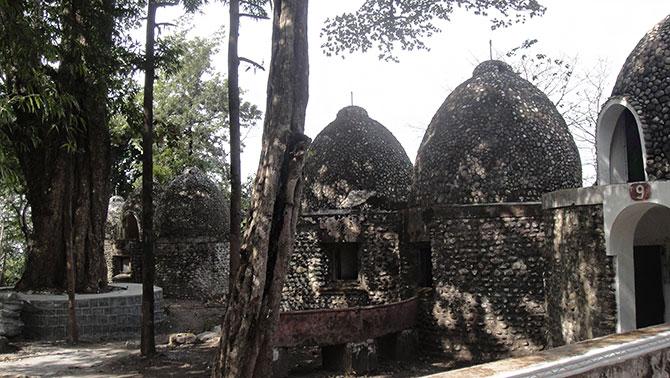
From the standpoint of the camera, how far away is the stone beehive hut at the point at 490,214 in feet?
34.5

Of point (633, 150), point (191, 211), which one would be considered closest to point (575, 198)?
point (633, 150)

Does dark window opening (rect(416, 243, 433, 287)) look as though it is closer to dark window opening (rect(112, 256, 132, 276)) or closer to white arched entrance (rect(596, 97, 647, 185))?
white arched entrance (rect(596, 97, 647, 185))

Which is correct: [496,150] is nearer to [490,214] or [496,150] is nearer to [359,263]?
[490,214]

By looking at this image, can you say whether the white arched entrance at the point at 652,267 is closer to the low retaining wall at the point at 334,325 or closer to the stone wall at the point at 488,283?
the stone wall at the point at 488,283

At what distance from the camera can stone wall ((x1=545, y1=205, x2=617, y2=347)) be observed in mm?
7766

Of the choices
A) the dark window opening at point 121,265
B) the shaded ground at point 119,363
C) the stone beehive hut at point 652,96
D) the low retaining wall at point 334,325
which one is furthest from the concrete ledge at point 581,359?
the dark window opening at point 121,265

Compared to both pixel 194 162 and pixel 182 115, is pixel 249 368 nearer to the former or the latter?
pixel 194 162

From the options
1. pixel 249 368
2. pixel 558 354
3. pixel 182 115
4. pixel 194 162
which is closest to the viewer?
pixel 558 354

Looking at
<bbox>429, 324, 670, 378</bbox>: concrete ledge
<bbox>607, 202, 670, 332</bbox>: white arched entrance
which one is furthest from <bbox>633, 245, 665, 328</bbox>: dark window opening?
<bbox>429, 324, 670, 378</bbox>: concrete ledge

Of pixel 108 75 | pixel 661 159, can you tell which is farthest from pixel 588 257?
pixel 108 75

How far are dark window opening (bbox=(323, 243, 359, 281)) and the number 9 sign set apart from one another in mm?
6616

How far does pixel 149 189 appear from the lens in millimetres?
10898

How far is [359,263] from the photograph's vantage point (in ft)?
42.6

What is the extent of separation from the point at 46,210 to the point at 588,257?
445 inches
